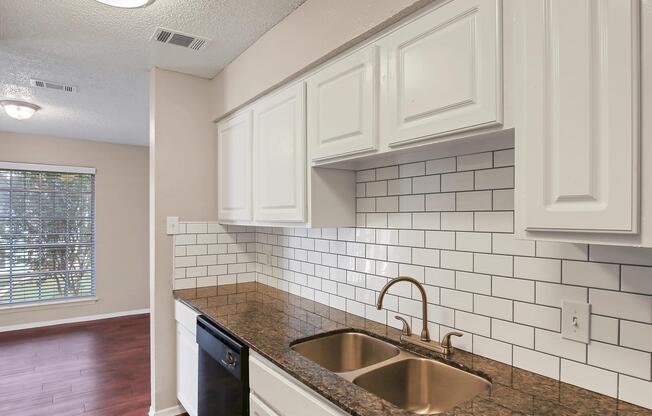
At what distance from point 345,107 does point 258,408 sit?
1.31 meters

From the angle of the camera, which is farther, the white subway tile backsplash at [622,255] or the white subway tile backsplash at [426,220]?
the white subway tile backsplash at [426,220]

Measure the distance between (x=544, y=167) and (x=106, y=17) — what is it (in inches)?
85.4

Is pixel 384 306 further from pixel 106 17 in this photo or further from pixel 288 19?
pixel 106 17

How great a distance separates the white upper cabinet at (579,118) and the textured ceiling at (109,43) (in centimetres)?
133

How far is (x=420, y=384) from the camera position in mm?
1448

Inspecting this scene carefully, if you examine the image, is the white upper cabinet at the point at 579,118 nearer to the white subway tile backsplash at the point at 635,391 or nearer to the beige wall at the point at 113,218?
the white subway tile backsplash at the point at 635,391

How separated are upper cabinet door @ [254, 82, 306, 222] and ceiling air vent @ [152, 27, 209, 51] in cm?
50

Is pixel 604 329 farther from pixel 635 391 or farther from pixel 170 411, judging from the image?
pixel 170 411

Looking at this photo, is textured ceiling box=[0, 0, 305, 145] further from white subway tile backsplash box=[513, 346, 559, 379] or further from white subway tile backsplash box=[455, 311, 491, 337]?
white subway tile backsplash box=[513, 346, 559, 379]

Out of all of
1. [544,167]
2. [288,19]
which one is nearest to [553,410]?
[544,167]

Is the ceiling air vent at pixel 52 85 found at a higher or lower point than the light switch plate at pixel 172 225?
higher

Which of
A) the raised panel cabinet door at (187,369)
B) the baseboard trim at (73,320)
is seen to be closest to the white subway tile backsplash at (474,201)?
the raised panel cabinet door at (187,369)

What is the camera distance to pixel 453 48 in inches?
47.1

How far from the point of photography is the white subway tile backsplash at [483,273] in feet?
3.60
